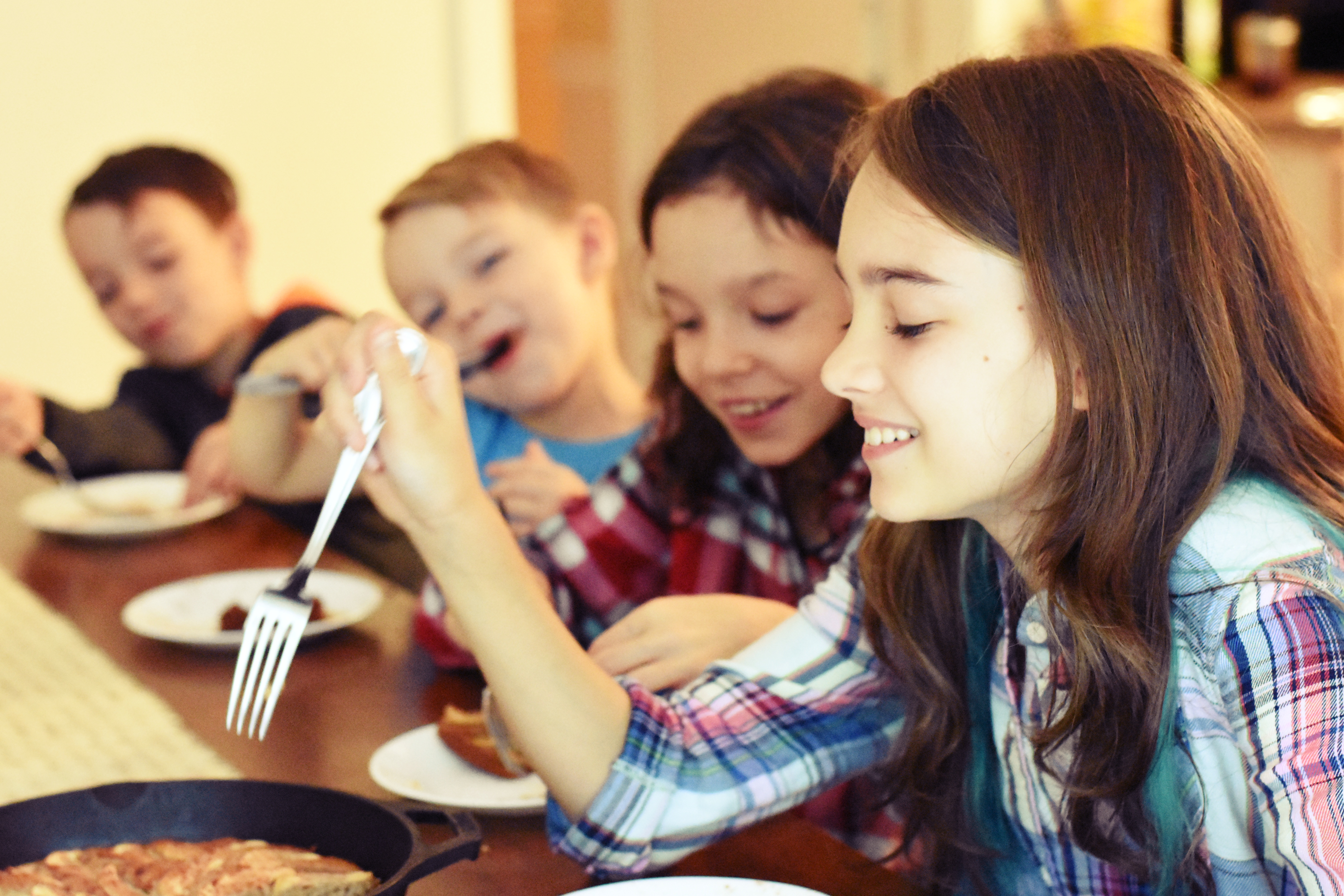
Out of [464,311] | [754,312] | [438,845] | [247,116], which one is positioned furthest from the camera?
[247,116]

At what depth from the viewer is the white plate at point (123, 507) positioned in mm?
1620

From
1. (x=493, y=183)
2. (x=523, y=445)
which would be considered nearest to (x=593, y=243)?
(x=493, y=183)

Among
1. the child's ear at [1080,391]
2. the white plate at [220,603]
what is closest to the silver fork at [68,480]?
the white plate at [220,603]

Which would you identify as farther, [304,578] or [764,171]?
[764,171]

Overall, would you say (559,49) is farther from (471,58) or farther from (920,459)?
(920,459)

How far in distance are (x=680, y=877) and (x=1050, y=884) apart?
27 cm

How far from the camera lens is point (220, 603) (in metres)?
1.31

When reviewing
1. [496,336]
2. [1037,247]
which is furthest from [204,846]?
[496,336]

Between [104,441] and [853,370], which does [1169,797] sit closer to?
[853,370]

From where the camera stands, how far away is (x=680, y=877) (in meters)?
0.72

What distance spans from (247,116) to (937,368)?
2.87 m

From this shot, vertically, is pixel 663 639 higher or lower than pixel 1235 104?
lower

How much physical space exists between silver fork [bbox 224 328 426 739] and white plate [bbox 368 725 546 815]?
0.31ft

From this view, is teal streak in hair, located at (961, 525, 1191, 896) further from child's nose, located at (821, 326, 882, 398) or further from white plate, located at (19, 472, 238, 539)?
white plate, located at (19, 472, 238, 539)
